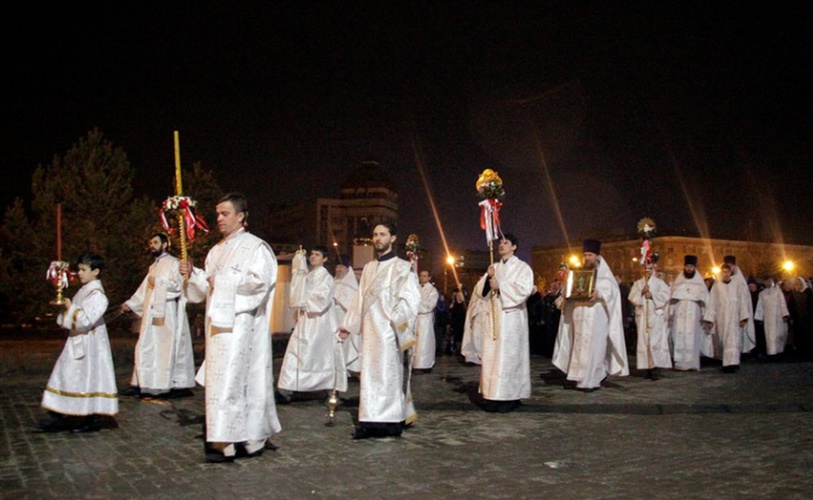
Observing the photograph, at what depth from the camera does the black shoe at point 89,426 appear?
768 cm

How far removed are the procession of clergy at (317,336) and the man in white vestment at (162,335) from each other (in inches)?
0.7

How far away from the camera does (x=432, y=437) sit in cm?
745

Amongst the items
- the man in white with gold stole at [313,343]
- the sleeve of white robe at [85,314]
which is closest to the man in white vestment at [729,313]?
the man in white with gold stole at [313,343]

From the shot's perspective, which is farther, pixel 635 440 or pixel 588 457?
pixel 635 440

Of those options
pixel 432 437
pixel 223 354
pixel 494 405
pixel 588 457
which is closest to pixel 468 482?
pixel 588 457

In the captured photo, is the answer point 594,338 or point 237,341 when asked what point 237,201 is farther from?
point 594,338

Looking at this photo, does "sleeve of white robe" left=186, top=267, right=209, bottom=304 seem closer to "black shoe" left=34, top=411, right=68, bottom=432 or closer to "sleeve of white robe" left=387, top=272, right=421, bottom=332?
"sleeve of white robe" left=387, top=272, right=421, bottom=332

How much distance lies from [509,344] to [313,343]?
2899 mm

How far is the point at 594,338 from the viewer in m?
11.4

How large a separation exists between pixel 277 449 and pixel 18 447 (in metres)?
2.44

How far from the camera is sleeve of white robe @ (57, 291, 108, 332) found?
7.73 metres

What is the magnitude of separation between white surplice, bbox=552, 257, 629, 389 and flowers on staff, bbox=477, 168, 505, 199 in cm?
272

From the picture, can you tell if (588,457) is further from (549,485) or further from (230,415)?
(230,415)

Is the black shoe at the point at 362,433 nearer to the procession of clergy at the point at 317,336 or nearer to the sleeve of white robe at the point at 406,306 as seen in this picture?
the procession of clergy at the point at 317,336
